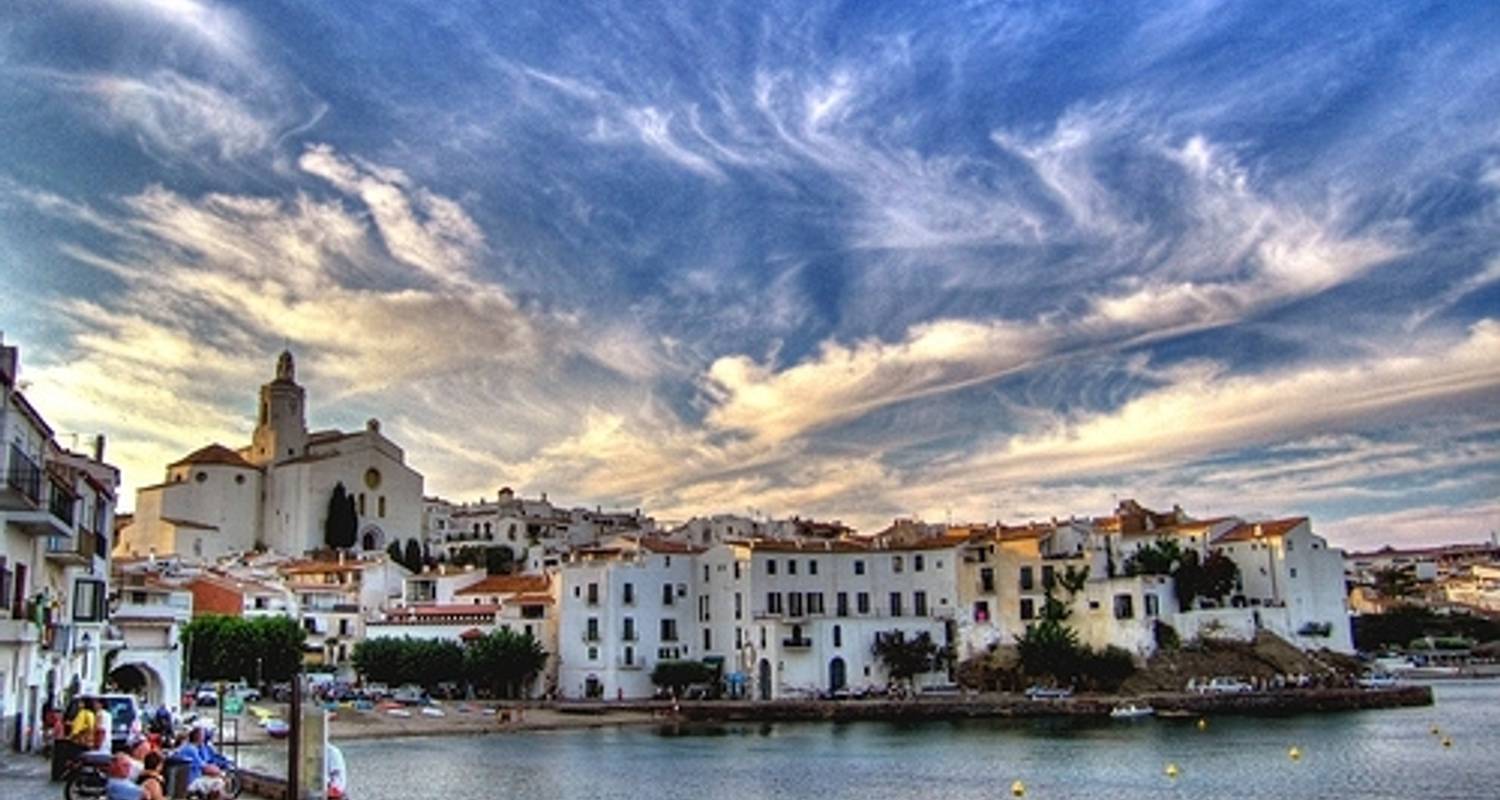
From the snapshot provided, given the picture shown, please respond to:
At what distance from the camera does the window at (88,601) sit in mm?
31859

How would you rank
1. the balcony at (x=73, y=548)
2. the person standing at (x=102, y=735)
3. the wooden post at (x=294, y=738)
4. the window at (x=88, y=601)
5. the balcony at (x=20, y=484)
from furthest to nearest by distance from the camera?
the window at (x=88, y=601)
the balcony at (x=73, y=548)
the balcony at (x=20, y=484)
the person standing at (x=102, y=735)
the wooden post at (x=294, y=738)

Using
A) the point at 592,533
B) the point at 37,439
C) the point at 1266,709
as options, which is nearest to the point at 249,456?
the point at 592,533

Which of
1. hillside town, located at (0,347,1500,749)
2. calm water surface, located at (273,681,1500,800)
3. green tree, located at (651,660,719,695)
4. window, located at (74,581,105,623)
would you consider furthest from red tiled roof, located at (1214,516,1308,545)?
window, located at (74,581,105,623)

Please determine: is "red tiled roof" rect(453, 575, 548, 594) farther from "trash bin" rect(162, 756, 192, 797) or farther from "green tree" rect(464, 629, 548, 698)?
"trash bin" rect(162, 756, 192, 797)

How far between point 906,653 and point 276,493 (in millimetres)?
57094

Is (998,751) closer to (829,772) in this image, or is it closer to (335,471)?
(829,772)

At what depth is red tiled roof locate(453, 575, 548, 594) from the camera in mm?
76062

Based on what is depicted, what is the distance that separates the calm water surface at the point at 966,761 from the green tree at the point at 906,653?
10929 mm

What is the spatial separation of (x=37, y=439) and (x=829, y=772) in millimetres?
23599

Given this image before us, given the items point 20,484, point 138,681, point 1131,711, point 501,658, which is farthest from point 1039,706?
point 20,484

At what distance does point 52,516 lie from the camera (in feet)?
82.5

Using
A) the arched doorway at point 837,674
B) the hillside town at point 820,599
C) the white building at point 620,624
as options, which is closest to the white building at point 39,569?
the hillside town at point 820,599

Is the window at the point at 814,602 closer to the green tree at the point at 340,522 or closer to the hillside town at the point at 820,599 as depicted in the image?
the hillside town at the point at 820,599

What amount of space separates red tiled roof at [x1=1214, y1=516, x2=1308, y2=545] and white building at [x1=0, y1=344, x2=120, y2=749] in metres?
56.5
